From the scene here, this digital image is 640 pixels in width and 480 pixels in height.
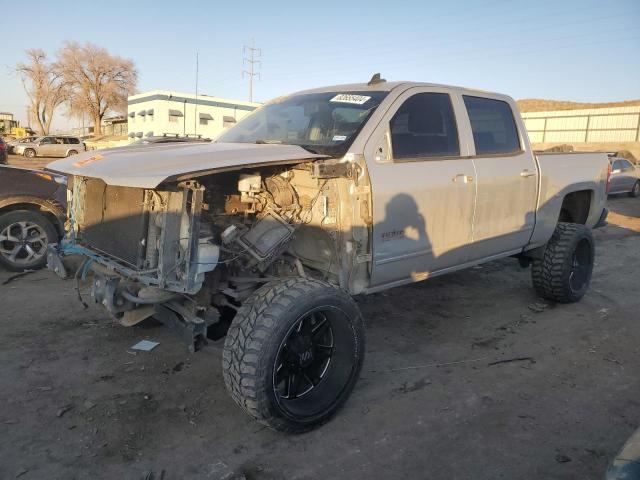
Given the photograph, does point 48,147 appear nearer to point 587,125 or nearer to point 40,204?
point 40,204

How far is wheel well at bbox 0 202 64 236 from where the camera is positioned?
6090 mm

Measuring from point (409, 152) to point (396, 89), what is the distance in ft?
1.67

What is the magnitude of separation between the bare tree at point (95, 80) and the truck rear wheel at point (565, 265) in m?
61.9

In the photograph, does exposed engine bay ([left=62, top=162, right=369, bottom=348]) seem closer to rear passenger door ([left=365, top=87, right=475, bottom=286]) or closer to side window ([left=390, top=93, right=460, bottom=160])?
rear passenger door ([left=365, top=87, right=475, bottom=286])

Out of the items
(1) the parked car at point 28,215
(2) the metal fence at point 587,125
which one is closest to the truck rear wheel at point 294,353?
(1) the parked car at point 28,215

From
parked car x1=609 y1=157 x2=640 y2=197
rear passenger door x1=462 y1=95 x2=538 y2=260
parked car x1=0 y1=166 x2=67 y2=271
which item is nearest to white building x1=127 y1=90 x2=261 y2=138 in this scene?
parked car x1=609 y1=157 x2=640 y2=197

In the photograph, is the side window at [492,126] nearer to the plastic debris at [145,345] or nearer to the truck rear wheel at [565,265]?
the truck rear wheel at [565,265]

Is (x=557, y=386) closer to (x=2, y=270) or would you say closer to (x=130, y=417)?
(x=130, y=417)

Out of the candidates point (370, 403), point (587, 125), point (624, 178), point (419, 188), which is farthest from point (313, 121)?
point (587, 125)

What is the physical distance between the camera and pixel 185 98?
41.1 meters

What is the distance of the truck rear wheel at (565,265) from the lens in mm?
5160

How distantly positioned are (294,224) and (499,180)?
79.5 inches

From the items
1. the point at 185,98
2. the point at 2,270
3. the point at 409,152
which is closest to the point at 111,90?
the point at 185,98

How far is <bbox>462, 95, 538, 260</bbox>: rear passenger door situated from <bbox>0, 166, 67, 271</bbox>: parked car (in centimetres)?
471
